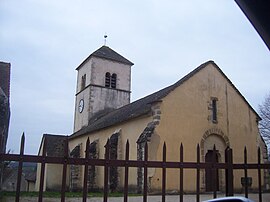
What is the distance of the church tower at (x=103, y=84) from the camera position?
33.0 metres

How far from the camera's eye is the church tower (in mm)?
33000

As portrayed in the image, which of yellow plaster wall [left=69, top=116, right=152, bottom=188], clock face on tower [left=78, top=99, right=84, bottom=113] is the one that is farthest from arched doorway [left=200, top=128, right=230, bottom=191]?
clock face on tower [left=78, top=99, right=84, bottom=113]

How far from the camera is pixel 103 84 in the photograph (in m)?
33.6

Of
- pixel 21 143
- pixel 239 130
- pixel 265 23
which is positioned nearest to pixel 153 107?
pixel 239 130

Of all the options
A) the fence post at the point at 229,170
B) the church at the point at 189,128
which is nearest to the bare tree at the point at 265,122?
the church at the point at 189,128

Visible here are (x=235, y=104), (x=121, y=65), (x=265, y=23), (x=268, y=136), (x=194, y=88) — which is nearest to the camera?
(x=265, y=23)

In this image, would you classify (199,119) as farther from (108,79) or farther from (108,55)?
(108,55)

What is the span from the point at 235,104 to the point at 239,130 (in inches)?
65.4

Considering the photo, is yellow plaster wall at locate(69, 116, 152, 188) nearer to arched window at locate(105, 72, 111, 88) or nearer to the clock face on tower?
arched window at locate(105, 72, 111, 88)

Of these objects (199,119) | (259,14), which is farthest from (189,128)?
(259,14)

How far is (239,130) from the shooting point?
20141 millimetres

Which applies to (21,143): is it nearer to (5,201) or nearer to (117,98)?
(5,201)

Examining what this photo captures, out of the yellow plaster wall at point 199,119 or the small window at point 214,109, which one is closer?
the yellow plaster wall at point 199,119

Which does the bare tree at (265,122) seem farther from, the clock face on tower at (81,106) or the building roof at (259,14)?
the building roof at (259,14)
